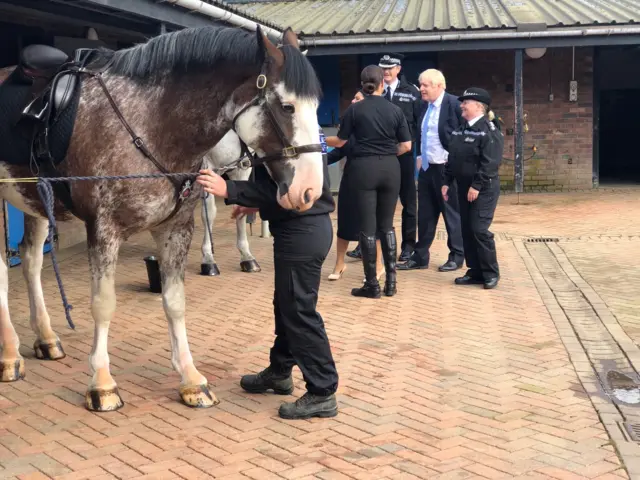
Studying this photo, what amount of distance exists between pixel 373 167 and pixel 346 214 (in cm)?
64

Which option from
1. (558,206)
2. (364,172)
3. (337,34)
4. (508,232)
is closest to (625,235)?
(508,232)

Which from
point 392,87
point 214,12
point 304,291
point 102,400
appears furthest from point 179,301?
point 214,12

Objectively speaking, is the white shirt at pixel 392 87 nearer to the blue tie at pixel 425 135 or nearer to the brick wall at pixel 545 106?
the blue tie at pixel 425 135

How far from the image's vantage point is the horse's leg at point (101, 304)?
4.89 m

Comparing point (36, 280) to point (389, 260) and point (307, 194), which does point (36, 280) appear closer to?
point (307, 194)

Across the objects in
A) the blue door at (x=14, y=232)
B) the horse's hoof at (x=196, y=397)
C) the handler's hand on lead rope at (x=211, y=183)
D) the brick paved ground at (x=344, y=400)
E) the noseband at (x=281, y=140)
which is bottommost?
the brick paved ground at (x=344, y=400)

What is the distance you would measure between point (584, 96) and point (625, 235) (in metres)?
6.09

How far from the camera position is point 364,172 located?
7.96 m

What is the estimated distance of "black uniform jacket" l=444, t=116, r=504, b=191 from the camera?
27.1 feet

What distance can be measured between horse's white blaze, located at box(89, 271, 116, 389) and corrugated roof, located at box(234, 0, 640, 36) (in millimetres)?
10926

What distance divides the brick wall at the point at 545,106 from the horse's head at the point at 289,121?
42.8ft

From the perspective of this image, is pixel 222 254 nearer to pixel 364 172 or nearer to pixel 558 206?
pixel 364 172

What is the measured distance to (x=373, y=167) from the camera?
26.2 feet

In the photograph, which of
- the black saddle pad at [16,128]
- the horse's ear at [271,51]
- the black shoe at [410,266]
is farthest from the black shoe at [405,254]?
the horse's ear at [271,51]
